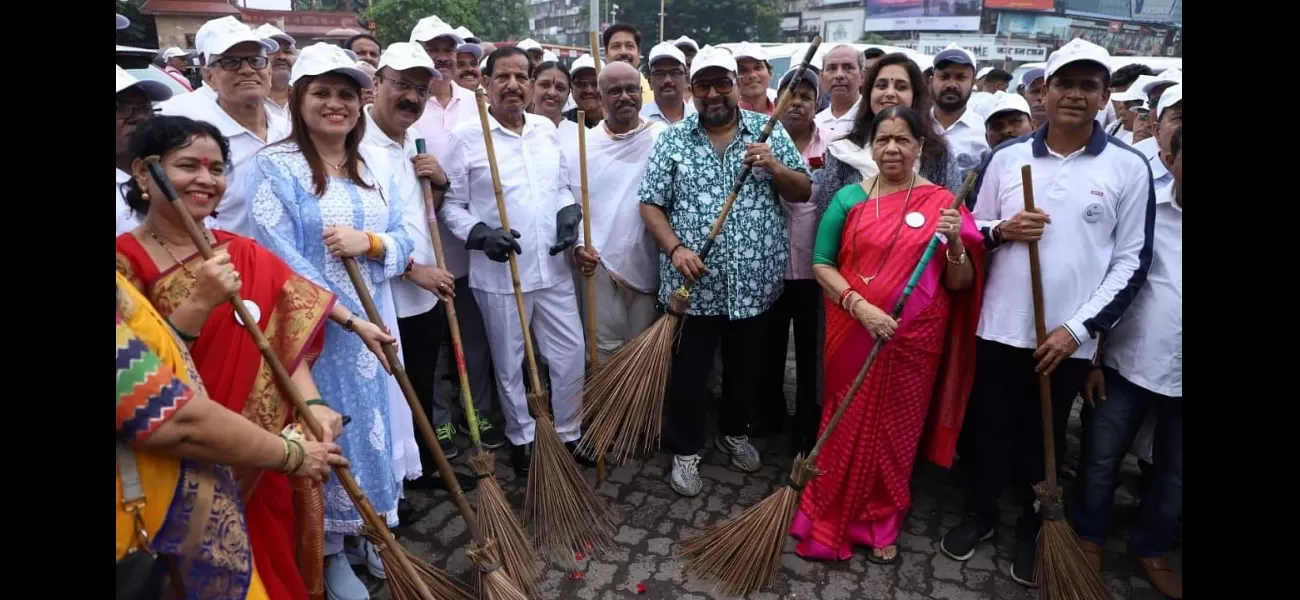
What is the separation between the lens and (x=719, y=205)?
359 centimetres

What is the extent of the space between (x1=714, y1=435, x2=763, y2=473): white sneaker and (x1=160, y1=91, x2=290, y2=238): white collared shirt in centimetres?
266

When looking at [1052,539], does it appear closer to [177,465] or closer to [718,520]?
[718,520]

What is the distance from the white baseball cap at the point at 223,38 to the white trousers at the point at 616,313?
2011 mm

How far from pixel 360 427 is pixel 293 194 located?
0.94 meters

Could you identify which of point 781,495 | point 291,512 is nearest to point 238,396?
point 291,512

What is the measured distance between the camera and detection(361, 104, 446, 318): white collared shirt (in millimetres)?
3506

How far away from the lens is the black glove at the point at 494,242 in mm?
3551

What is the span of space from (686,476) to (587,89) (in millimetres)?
2871

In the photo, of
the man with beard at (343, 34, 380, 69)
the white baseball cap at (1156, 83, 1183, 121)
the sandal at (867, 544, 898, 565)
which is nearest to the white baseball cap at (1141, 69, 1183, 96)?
the white baseball cap at (1156, 83, 1183, 121)

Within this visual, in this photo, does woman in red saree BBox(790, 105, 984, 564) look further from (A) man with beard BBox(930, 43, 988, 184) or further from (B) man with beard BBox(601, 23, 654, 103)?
(B) man with beard BBox(601, 23, 654, 103)

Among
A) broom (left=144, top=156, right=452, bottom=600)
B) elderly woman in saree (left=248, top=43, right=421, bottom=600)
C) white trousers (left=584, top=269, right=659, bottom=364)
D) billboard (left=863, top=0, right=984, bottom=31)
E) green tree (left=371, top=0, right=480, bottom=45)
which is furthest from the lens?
billboard (left=863, top=0, right=984, bottom=31)

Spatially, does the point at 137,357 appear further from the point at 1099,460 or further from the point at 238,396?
the point at 1099,460

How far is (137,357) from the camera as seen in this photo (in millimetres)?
1485

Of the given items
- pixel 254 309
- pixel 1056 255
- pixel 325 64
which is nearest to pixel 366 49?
pixel 325 64
